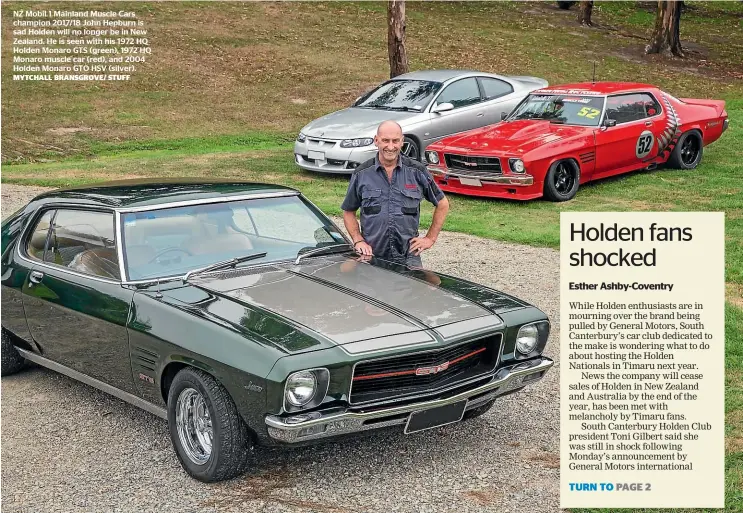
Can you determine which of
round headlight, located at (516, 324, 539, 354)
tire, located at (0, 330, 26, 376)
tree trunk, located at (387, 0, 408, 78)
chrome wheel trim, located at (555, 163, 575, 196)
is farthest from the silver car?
round headlight, located at (516, 324, 539, 354)

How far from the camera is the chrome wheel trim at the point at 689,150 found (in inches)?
563

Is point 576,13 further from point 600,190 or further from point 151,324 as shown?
point 151,324

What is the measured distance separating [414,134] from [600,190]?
114 inches

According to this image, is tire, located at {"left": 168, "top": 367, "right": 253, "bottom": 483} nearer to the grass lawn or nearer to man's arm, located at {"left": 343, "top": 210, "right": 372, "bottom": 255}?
man's arm, located at {"left": 343, "top": 210, "right": 372, "bottom": 255}

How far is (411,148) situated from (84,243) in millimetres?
8792

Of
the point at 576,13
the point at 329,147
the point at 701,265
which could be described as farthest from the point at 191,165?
the point at 576,13

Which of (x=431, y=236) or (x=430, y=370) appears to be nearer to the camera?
(x=430, y=370)

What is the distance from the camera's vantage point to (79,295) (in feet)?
19.1

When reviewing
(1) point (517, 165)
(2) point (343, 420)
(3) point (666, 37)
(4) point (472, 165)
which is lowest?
(3) point (666, 37)

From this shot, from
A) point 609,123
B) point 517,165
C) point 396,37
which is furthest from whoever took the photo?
point 396,37

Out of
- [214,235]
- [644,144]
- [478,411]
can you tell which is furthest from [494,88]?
[478,411]

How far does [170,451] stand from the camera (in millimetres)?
5496

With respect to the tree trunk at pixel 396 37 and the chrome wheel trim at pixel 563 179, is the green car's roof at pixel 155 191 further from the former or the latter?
the tree trunk at pixel 396 37

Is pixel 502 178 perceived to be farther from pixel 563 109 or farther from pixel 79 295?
pixel 79 295
